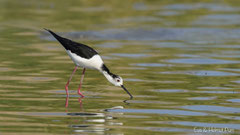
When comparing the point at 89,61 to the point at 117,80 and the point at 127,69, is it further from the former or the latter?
the point at 127,69

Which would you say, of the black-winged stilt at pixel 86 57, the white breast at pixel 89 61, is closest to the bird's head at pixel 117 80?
the black-winged stilt at pixel 86 57

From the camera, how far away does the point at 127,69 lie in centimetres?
1486

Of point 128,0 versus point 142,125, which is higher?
point 128,0

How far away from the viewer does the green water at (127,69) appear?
973cm

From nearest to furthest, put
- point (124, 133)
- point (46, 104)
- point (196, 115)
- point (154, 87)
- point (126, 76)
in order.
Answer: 1. point (124, 133)
2. point (196, 115)
3. point (46, 104)
4. point (154, 87)
5. point (126, 76)

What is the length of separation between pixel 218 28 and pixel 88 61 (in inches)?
404

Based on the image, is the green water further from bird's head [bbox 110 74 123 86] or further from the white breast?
the white breast

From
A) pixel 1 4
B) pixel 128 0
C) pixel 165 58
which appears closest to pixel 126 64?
pixel 165 58

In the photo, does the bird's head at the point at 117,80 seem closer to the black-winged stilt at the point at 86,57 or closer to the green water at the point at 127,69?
the black-winged stilt at the point at 86,57

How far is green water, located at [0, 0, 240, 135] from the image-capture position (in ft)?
31.9

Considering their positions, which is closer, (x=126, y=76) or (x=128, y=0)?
(x=126, y=76)

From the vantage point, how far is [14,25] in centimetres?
2180

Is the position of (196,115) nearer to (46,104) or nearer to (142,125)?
(142,125)

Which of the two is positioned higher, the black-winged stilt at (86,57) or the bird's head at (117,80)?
the black-winged stilt at (86,57)
